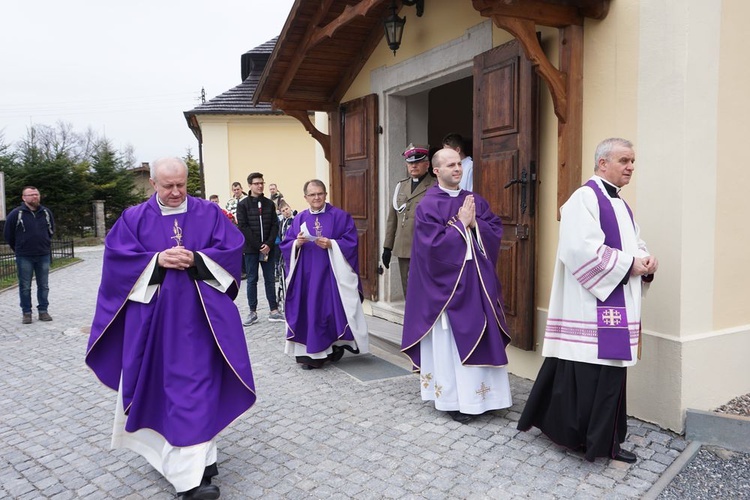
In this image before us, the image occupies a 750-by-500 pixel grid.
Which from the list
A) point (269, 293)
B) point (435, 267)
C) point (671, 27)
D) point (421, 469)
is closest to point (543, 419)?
point (421, 469)

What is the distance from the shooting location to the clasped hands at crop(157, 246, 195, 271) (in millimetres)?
3365

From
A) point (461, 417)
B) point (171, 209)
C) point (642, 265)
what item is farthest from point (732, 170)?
point (171, 209)

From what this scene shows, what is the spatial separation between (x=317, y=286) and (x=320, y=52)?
3275 mm

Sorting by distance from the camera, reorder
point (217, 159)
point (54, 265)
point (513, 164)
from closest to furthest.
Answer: point (513, 164) < point (54, 265) < point (217, 159)

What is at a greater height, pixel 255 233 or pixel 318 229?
pixel 318 229

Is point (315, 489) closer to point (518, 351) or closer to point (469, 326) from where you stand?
point (469, 326)

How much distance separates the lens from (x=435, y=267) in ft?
14.5

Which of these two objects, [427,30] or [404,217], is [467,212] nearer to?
[404,217]

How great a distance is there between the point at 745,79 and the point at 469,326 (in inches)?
102

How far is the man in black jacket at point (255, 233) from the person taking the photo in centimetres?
815

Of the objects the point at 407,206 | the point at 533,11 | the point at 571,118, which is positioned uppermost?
the point at 533,11

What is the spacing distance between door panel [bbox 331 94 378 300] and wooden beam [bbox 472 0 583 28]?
3.28 metres

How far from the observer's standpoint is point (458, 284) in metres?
4.36

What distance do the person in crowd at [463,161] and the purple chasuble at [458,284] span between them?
1393mm
